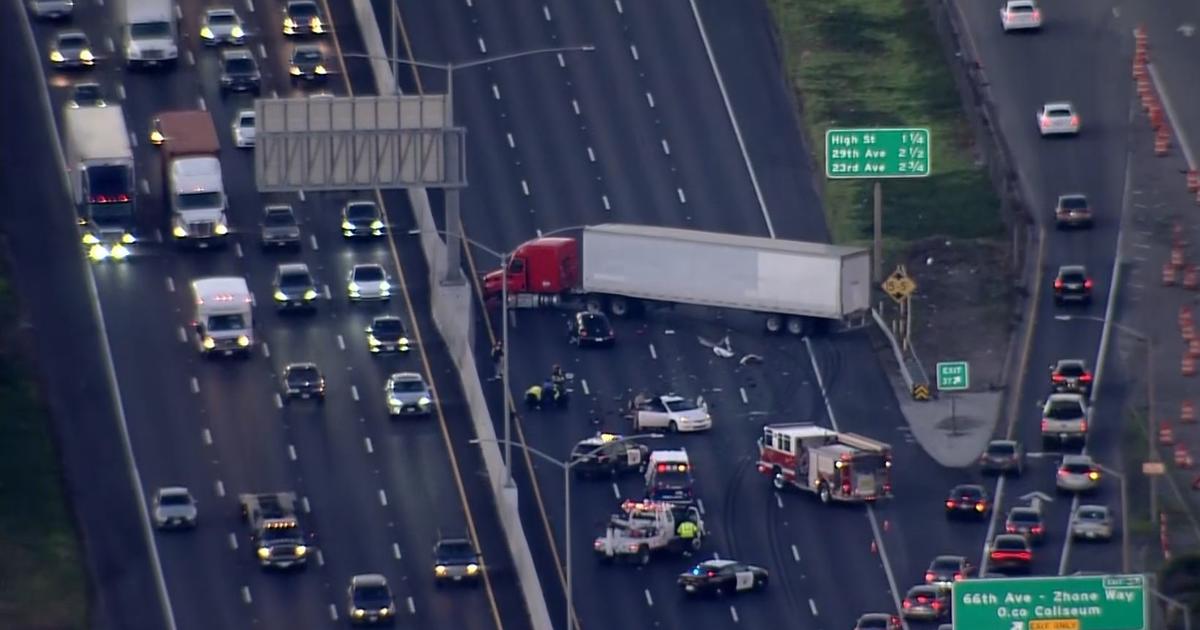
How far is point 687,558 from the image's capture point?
306 ft

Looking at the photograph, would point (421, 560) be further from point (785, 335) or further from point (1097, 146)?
point (1097, 146)

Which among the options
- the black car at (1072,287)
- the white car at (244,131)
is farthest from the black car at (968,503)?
the white car at (244,131)

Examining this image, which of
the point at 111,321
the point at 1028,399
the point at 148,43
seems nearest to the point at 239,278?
the point at 111,321

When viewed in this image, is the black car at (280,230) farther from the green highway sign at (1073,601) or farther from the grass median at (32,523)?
the green highway sign at (1073,601)

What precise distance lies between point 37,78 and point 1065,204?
128ft

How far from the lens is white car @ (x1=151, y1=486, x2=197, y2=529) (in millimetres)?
93625

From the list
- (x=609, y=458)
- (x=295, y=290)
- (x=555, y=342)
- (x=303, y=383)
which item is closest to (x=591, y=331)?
(x=555, y=342)

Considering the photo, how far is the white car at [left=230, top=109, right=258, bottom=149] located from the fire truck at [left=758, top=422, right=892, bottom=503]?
28323 millimetres

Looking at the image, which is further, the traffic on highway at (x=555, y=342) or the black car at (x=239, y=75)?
the black car at (x=239, y=75)

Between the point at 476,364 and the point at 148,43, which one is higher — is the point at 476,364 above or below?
below

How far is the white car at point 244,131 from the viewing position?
387 feet

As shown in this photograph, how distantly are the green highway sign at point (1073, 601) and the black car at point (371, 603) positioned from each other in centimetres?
2065

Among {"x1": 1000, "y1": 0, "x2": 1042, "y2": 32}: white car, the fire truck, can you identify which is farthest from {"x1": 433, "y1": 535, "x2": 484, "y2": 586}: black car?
{"x1": 1000, "y1": 0, "x2": 1042, "y2": 32}: white car

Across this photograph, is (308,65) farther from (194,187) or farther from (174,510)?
(174,510)
